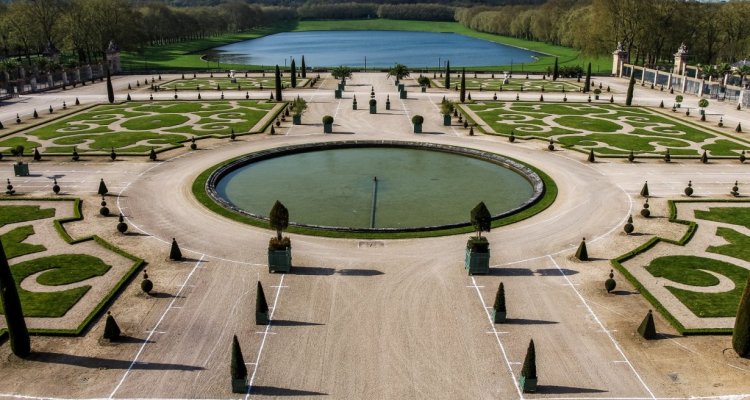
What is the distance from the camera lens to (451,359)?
2620cm

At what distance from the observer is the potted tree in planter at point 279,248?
3403cm

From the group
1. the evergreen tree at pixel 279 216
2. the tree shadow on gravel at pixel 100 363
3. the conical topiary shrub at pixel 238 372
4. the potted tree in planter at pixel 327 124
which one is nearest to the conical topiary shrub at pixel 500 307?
the conical topiary shrub at pixel 238 372

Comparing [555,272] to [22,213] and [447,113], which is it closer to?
[22,213]

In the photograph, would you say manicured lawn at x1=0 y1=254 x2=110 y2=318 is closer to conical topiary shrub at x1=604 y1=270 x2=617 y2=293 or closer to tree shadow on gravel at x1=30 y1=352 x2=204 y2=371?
tree shadow on gravel at x1=30 y1=352 x2=204 y2=371

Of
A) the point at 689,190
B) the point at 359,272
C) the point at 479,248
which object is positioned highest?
the point at 479,248

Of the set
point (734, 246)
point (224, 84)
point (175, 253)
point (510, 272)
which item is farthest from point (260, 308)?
point (224, 84)

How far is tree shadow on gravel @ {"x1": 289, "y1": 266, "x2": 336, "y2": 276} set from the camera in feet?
113

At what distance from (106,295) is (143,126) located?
49.7 metres

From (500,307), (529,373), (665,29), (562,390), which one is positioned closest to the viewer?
(529,373)

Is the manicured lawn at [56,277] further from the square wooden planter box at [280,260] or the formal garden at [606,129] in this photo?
the formal garden at [606,129]

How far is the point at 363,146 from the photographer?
65.9 meters

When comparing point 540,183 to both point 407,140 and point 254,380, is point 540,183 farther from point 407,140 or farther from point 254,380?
point 254,380

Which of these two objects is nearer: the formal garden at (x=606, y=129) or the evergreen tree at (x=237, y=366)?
the evergreen tree at (x=237, y=366)

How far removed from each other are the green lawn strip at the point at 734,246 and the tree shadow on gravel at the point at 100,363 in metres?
34.5
